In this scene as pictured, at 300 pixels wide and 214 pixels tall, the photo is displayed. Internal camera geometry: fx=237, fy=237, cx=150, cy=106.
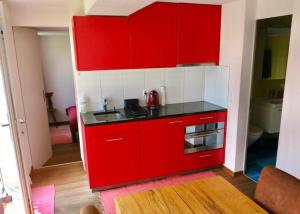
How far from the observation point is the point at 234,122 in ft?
9.86

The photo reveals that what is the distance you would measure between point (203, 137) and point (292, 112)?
1141 millimetres

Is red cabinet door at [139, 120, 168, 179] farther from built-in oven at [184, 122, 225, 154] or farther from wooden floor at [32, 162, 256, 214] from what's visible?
wooden floor at [32, 162, 256, 214]

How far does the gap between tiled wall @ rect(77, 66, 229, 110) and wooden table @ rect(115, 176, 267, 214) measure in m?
1.81

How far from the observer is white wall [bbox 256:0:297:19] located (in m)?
2.33

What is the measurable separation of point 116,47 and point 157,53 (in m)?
0.52

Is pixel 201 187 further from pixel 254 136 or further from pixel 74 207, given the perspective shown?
pixel 254 136

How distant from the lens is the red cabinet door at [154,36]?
9.28ft

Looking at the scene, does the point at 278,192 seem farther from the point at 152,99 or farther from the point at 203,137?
the point at 152,99

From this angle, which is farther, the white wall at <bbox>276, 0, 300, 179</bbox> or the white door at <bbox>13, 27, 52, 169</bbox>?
the white door at <bbox>13, 27, 52, 169</bbox>

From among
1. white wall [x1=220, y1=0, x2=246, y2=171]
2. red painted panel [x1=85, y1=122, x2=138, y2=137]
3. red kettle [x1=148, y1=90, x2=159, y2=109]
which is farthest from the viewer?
red kettle [x1=148, y1=90, x2=159, y2=109]

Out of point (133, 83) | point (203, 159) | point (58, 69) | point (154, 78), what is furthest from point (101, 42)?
point (58, 69)

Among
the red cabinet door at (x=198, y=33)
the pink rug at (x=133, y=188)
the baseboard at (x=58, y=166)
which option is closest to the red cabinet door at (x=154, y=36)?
the red cabinet door at (x=198, y=33)

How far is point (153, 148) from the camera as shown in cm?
292

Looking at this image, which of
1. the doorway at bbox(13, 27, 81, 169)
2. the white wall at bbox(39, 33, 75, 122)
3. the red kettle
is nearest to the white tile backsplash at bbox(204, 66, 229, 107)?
the red kettle
